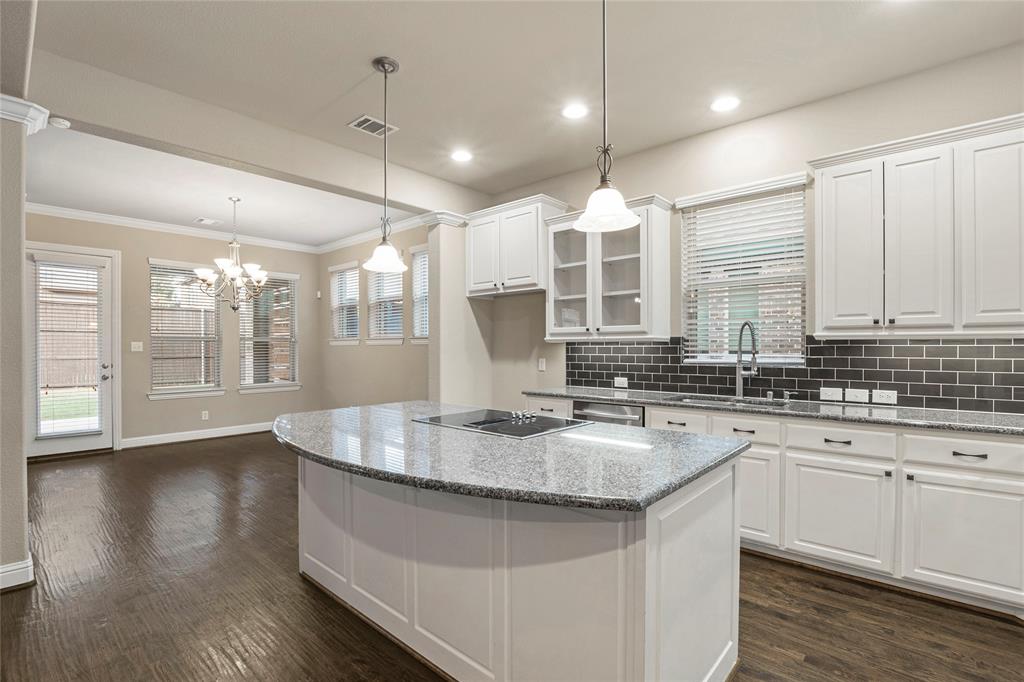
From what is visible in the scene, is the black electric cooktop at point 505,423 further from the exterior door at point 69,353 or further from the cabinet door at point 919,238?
the exterior door at point 69,353

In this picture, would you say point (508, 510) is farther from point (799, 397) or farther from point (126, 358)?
point (126, 358)

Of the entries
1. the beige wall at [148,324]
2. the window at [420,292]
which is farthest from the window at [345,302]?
the window at [420,292]

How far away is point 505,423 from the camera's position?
245 centimetres

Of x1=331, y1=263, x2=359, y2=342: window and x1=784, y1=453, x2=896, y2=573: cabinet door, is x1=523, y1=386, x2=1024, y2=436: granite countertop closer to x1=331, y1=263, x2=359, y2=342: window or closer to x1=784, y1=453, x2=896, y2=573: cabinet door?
x1=784, y1=453, x2=896, y2=573: cabinet door

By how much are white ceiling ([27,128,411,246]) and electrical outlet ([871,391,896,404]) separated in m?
4.44

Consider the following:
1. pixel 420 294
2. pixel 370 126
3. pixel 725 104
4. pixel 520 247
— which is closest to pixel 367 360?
pixel 420 294

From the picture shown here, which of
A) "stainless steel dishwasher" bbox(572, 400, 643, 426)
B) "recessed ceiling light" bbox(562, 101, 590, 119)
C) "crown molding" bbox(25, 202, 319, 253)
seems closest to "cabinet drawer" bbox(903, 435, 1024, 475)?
"stainless steel dishwasher" bbox(572, 400, 643, 426)

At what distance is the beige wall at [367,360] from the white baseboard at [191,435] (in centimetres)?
106

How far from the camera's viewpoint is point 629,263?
148 inches

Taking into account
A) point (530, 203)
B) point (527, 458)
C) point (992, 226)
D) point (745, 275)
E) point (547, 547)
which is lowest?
point (547, 547)

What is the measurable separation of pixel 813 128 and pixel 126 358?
292 inches

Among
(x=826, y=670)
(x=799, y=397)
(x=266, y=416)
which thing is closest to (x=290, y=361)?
(x=266, y=416)

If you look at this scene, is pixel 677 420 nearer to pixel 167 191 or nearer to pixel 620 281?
pixel 620 281

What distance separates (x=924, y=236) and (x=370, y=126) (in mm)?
3436
